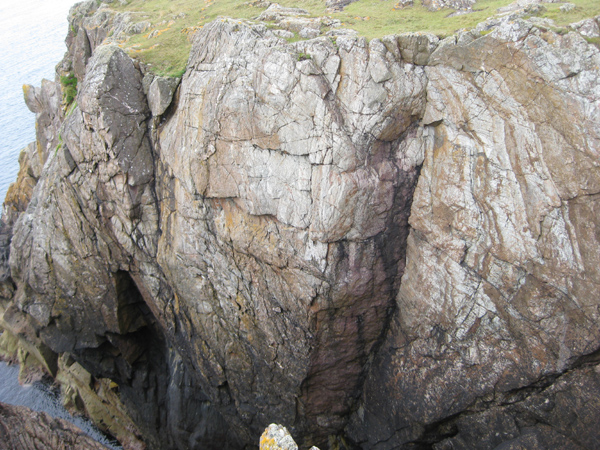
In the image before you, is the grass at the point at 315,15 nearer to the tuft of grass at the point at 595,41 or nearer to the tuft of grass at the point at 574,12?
the tuft of grass at the point at 574,12

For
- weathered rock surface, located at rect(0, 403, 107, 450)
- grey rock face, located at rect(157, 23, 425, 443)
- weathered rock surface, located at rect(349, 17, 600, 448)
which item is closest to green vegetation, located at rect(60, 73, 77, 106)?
grey rock face, located at rect(157, 23, 425, 443)

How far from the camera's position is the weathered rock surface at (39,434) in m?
17.5

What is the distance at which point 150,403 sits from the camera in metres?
22.0

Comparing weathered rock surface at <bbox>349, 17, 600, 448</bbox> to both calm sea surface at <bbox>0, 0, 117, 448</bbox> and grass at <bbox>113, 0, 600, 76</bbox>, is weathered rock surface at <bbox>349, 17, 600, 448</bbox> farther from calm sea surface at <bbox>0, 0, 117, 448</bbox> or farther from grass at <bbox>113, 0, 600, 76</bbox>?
calm sea surface at <bbox>0, 0, 117, 448</bbox>

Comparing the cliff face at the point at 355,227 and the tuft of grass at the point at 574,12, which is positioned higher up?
the tuft of grass at the point at 574,12

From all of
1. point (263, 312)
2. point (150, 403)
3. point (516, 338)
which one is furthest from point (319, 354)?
point (150, 403)

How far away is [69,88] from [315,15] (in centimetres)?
1816

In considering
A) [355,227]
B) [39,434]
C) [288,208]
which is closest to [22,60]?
[39,434]

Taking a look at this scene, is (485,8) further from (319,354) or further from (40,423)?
(40,423)

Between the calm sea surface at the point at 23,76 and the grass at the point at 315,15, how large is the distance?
75.3 ft

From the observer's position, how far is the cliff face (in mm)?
11930

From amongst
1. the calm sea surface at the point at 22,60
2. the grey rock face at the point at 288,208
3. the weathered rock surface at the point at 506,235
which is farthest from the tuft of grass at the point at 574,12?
the calm sea surface at the point at 22,60

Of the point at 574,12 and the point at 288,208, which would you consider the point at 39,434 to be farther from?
the point at 574,12

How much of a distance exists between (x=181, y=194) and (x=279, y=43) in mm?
6958
